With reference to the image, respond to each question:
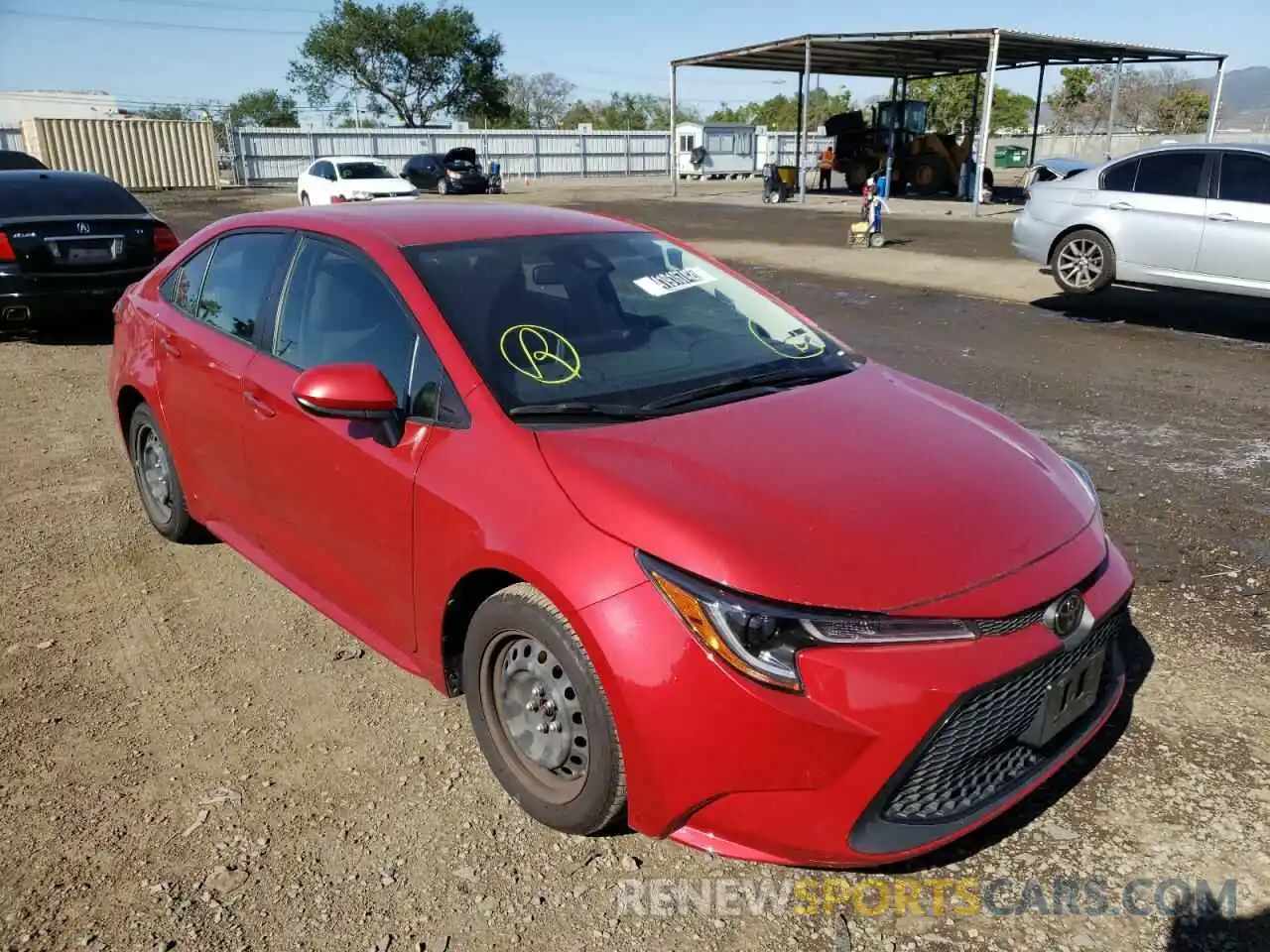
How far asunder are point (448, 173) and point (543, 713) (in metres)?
34.2

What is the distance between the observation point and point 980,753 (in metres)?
2.24

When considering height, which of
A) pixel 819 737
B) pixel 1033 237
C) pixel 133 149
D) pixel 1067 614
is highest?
pixel 133 149

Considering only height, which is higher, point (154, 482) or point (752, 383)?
point (752, 383)

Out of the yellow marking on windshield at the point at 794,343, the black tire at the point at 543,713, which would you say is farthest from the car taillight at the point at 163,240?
the black tire at the point at 543,713

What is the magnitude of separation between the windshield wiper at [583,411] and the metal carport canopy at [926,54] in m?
23.7

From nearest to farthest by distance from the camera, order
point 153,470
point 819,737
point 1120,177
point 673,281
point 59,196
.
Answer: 1. point 819,737
2. point 673,281
3. point 153,470
4. point 59,196
5. point 1120,177

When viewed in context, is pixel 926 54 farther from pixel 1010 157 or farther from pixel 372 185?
pixel 1010 157

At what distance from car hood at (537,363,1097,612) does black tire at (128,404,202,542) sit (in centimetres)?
241

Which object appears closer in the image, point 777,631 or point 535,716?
point 777,631

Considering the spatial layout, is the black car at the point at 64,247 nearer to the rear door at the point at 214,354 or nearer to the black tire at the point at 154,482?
the black tire at the point at 154,482

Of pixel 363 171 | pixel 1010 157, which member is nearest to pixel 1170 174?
pixel 363 171

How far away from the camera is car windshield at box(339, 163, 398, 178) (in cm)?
2456

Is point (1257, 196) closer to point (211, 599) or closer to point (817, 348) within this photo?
point (817, 348)

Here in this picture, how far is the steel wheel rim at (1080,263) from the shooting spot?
33.6 ft
